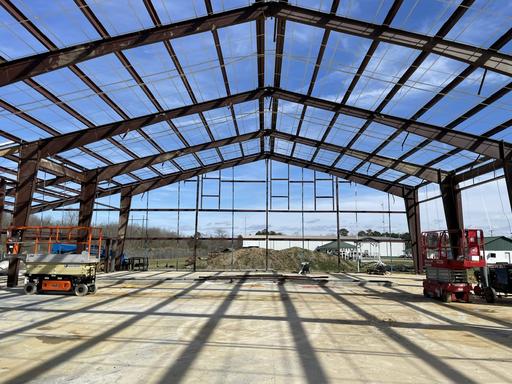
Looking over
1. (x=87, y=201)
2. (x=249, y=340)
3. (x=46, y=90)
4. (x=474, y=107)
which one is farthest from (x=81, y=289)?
(x=474, y=107)

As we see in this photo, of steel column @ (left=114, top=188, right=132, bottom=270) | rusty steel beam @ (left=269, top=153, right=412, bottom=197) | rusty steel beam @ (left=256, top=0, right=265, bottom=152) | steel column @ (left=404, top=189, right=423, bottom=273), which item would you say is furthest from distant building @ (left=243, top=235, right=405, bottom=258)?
rusty steel beam @ (left=256, top=0, right=265, bottom=152)

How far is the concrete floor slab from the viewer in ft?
19.3

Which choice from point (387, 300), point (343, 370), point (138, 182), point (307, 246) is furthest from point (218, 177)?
point (343, 370)

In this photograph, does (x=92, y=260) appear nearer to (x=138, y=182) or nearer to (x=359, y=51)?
(x=359, y=51)

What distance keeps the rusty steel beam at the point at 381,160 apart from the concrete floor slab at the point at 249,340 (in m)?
11.0

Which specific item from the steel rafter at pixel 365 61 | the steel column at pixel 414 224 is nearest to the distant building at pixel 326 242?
the steel column at pixel 414 224

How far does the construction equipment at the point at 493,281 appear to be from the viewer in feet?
46.3

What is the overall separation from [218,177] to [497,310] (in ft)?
72.5

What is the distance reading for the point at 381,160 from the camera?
2480 cm

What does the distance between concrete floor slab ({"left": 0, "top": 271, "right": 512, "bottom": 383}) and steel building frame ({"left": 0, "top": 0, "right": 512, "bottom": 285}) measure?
7212 millimetres

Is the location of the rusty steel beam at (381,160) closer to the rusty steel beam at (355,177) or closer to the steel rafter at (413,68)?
the steel rafter at (413,68)

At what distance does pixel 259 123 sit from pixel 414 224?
584 inches

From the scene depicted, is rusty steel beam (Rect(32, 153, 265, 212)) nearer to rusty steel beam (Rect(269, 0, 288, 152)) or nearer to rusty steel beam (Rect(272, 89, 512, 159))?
rusty steel beam (Rect(269, 0, 288, 152))

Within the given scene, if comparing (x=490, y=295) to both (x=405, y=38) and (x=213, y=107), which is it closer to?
(x=405, y=38)
